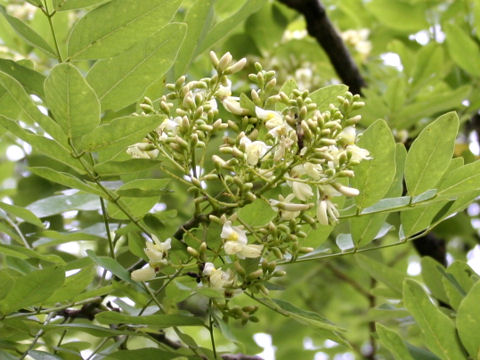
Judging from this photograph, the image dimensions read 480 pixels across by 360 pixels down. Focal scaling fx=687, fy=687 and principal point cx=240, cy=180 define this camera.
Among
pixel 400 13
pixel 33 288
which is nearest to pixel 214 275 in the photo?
pixel 33 288

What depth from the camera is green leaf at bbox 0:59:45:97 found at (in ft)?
3.63

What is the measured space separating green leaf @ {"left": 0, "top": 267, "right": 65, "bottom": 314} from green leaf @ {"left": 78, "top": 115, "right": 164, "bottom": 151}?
0.19 metres

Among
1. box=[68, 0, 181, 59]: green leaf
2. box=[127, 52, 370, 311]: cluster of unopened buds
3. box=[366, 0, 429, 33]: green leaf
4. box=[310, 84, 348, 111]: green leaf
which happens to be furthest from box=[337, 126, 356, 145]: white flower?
box=[366, 0, 429, 33]: green leaf

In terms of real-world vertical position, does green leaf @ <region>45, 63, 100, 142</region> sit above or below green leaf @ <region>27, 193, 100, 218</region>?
below

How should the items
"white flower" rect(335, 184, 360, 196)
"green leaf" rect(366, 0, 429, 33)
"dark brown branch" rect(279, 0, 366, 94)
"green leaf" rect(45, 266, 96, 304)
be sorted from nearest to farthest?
"white flower" rect(335, 184, 360, 196) < "green leaf" rect(45, 266, 96, 304) < "dark brown branch" rect(279, 0, 366, 94) < "green leaf" rect(366, 0, 429, 33)

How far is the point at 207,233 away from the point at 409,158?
344 mm

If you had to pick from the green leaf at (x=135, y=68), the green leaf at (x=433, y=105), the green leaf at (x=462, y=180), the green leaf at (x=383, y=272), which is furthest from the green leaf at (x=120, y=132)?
the green leaf at (x=433, y=105)

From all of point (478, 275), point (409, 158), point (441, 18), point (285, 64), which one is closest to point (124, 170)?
point (409, 158)

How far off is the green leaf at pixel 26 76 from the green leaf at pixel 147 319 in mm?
383

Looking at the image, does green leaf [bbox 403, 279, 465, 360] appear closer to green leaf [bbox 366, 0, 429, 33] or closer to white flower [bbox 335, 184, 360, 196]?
white flower [bbox 335, 184, 360, 196]

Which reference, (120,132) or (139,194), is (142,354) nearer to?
(139,194)

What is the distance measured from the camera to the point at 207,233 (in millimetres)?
1090

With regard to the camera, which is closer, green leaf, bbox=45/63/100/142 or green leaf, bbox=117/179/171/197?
green leaf, bbox=45/63/100/142

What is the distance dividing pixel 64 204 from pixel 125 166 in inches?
16.4
